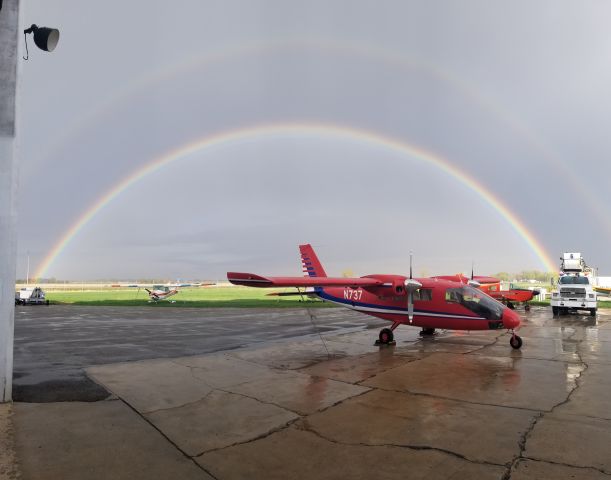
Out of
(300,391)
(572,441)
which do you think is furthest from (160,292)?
(572,441)

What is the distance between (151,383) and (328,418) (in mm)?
A: 4960

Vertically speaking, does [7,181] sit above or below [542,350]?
above

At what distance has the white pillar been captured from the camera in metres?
7.95

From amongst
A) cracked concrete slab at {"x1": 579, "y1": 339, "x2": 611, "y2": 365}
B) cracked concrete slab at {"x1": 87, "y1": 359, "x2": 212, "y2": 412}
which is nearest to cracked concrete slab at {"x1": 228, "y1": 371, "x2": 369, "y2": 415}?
cracked concrete slab at {"x1": 87, "y1": 359, "x2": 212, "y2": 412}

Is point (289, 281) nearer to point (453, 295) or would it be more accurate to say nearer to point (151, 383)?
point (151, 383)

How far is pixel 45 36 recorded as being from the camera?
8.27 m

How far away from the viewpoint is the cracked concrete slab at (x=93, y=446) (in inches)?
202

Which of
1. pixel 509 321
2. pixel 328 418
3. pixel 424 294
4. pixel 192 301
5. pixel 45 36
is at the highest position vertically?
pixel 45 36

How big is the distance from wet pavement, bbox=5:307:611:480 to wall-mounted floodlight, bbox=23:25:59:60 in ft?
23.9

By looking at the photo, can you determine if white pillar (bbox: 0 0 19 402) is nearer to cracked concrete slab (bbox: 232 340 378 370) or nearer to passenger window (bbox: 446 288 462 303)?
cracked concrete slab (bbox: 232 340 378 370)

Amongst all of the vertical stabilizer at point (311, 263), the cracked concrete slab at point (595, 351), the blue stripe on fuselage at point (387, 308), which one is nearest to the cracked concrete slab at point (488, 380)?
the cracked concrete slab at point (595, 351)

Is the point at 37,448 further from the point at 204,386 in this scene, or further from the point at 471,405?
the point at 471,405

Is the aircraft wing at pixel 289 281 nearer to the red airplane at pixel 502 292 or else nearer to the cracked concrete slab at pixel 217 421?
the cracked concrete slab at pixel 217 421

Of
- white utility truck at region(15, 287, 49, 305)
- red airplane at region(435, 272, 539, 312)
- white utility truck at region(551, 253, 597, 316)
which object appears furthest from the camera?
white utility truck at region(15, 287, 49, 305)
